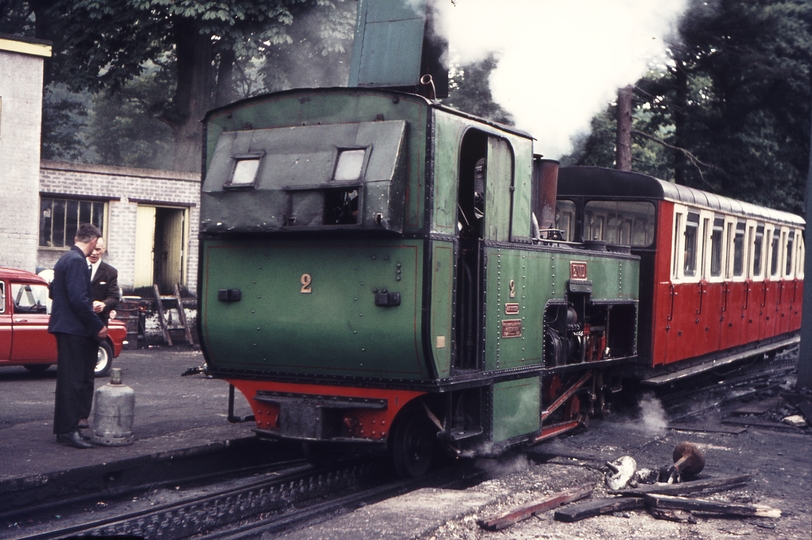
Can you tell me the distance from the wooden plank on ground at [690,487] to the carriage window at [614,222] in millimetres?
3934

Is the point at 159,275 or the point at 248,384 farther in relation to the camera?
the point at 159,275

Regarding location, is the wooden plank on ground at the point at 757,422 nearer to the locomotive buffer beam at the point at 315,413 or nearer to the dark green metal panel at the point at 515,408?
the dark green metal panel at the point at 515,408

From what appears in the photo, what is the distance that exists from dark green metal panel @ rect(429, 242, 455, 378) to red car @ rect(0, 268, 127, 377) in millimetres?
7691

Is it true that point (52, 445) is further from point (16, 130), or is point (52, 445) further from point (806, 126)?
point (806, 126)

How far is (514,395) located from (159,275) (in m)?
14.4

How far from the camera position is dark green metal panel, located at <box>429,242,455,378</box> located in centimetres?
661

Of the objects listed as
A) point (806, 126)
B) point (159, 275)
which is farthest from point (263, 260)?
point (806, 126)

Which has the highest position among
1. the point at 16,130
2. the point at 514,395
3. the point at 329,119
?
the point at 16,130


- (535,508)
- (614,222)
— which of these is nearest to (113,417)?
(535,508)

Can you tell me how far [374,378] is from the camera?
6.86 metres

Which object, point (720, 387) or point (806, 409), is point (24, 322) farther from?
point (720, 387)

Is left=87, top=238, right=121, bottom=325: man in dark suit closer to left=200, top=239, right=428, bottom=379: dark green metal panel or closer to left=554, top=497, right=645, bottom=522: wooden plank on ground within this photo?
left=200, top=239, right=428, bottom=379: dark green metal panel

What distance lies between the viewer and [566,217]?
11.3 metres

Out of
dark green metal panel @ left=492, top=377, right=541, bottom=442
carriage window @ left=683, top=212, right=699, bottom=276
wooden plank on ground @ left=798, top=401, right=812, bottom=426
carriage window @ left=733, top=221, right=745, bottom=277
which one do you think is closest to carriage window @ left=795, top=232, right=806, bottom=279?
carriage window @ left=733, top=221, right=745, bottom=277
